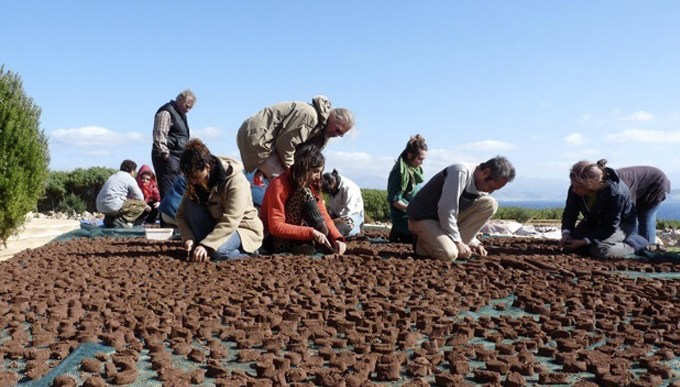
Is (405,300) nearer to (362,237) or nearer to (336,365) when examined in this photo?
(336,365)

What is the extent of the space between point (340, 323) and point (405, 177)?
3904 mm

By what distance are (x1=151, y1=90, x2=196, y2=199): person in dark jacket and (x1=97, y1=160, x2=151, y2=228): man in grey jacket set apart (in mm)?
732

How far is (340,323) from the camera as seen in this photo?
2812 millimetres

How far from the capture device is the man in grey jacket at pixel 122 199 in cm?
830

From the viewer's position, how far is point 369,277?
13.9ft

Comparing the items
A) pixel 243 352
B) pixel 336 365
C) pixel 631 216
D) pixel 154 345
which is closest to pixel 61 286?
pixel 154 345

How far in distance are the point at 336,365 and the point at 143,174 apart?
811 centimetres

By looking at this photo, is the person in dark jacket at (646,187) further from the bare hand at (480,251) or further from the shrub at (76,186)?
the shrub at (76,186)

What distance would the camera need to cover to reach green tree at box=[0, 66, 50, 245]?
316 inches

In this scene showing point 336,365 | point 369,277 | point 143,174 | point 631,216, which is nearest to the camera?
point 336,365

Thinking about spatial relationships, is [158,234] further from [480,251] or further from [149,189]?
[480,251]

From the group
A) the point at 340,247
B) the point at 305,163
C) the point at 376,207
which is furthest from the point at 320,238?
the point at 376,207

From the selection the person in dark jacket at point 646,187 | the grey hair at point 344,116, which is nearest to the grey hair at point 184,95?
the grey hair at point 344,116

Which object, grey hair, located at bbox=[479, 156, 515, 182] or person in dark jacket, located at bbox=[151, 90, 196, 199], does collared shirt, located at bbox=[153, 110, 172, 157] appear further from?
grey hair, located at bbox=[479, 156, 515, 182]
